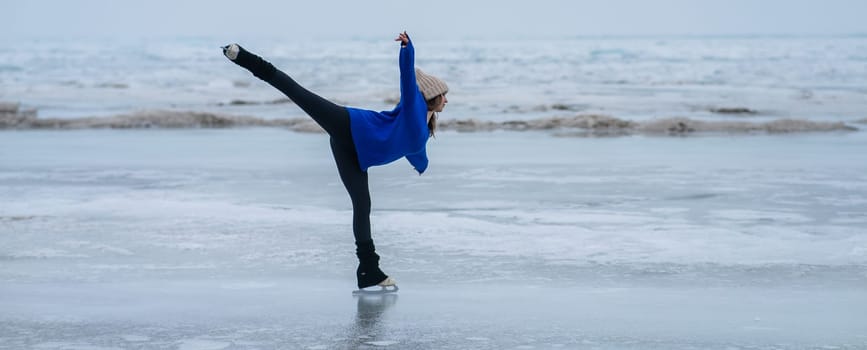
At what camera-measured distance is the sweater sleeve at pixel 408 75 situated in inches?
220

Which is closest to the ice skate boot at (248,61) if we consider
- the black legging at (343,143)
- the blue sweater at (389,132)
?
the black legging at (343,143)

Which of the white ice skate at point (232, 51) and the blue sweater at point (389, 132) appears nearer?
the white ice skate at point (232, 51)

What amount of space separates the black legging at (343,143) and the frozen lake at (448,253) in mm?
196

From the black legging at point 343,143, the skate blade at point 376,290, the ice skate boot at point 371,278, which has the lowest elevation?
the skate blade at point 376,290

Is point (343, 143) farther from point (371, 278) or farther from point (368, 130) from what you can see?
point (371, 278)

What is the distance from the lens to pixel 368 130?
5.91 meters

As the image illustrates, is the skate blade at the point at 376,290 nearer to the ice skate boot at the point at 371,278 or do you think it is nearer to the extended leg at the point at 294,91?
the ice skate boot at the point at 371,278

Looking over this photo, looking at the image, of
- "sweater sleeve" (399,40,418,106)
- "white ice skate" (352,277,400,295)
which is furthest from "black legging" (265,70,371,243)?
"sweater sleeve" (399,40,418,106)

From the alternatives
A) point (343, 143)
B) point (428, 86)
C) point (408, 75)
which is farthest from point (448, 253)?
point (408, 75)

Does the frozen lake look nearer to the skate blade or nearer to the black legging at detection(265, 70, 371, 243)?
the skate blade

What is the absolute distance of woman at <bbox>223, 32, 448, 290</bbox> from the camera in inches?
227

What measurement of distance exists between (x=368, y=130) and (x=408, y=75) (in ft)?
1.45

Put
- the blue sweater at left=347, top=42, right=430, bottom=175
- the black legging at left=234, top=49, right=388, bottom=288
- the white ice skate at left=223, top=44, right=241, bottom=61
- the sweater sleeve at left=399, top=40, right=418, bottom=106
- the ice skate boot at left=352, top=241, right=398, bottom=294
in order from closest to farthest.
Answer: the white ice skate at left=223, top=44, right=241, bottom=61 < the sweater sleeve at left=399, top=40, right=418, bottom=106 < the black legging at left=234, top=49, right=388, bottom=288 < the blue sweater at left=347, top=42, right=430, bottom=175 < the ice skate boot at left=352, top=241, right=398, bottom=294

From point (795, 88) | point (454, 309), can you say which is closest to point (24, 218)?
point (454, 309)
